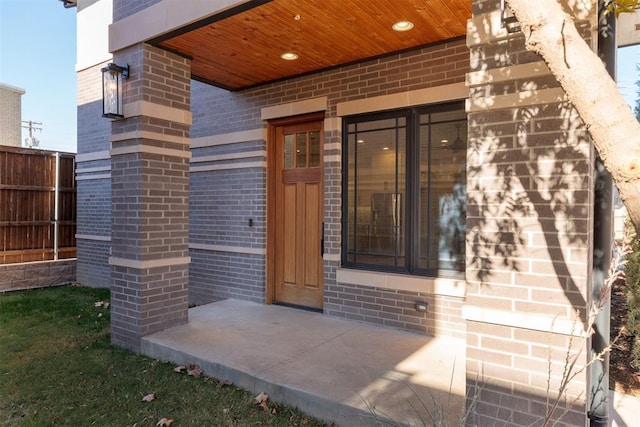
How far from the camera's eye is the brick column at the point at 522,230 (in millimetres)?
2070

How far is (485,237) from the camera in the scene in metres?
2.31

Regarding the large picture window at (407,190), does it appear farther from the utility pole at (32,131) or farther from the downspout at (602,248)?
the utility pole at (32,131)

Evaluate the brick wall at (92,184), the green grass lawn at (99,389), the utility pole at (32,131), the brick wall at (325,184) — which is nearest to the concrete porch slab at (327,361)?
the green grass lawn at (99,389)

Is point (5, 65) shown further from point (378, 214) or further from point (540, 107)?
point (540, 107)

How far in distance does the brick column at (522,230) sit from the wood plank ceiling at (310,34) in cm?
146

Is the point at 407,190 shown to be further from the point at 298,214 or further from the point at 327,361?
the point at 327,361

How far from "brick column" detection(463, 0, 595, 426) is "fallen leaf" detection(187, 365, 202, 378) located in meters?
2.47

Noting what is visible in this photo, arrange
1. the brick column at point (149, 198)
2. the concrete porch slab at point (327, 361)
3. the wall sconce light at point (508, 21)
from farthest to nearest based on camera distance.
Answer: the brick column at point (149, 198), the concrete porch slab at point (327, 361), the wall sconce light at point (508, 21)

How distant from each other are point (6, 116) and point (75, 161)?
1090cm

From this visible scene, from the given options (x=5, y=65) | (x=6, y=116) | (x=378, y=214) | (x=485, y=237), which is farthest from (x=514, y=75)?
(x=6, y=116)

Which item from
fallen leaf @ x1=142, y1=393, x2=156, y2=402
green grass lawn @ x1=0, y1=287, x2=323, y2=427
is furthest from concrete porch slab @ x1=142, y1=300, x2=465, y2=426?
fallen leaf @ x1=142, y1=393, x2=156, y2=402

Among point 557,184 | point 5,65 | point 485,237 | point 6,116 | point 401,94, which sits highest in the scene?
point 6,116

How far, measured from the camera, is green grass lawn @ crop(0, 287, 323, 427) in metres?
2.99

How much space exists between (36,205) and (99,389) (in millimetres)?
6514
